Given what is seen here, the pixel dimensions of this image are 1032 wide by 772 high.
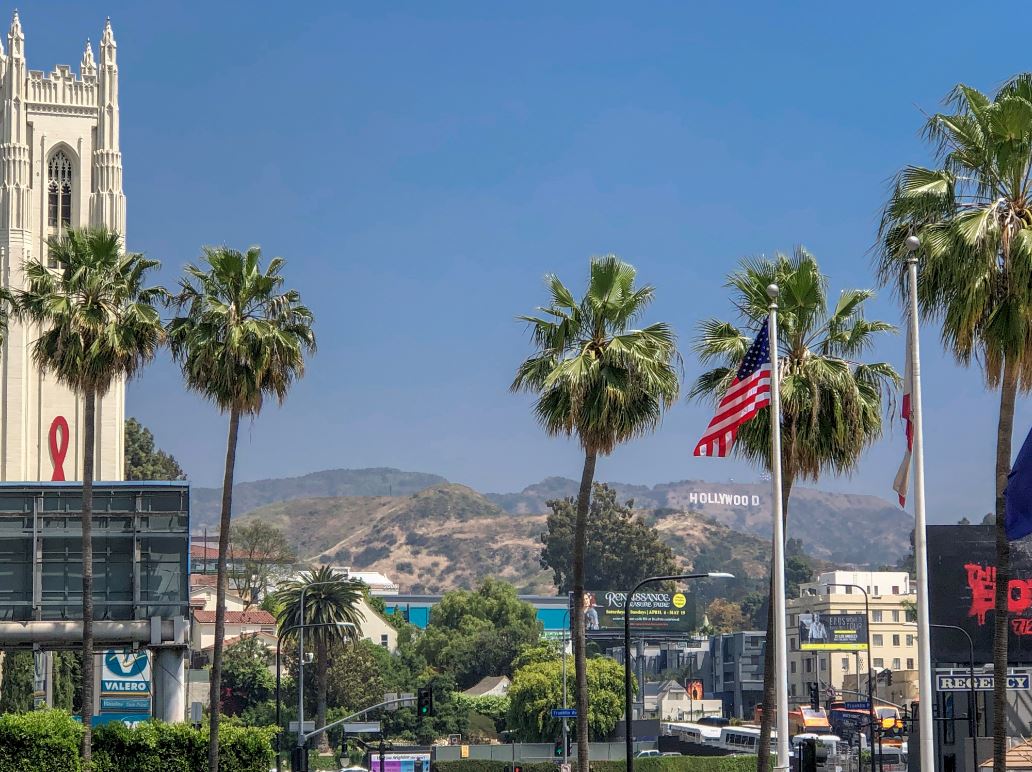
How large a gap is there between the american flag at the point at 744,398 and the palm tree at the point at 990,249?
341cm

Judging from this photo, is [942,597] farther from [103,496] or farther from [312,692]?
[312,692]

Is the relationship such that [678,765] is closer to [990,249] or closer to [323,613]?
[323,613]

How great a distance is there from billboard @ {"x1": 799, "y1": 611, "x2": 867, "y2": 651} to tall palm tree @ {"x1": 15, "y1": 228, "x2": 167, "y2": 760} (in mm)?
136491

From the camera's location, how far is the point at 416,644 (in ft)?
650

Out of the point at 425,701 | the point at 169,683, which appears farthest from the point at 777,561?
the point at 425,701

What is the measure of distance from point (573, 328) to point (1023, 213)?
16.1 m

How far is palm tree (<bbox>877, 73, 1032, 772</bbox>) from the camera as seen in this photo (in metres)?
29.8

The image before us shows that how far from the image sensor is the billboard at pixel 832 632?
180 m

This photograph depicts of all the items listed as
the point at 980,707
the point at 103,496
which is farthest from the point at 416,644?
the point at 103,496

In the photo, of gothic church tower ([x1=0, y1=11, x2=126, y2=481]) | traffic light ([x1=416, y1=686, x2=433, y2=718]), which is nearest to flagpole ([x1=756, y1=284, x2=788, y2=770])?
traffic light ([x1=416, y1=686, x2=433, y2=718])

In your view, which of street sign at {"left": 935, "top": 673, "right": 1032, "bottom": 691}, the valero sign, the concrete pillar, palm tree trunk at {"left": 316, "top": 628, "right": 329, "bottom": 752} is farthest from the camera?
palm tree trunk at {"left": 316, "top": 628, "right": 329, "bottom": 752}

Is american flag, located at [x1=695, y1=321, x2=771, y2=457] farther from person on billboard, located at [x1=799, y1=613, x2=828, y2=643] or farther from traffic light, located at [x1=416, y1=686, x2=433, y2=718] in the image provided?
person on billboard, located at [x1=799, y1=613, x2=828, y2=643]

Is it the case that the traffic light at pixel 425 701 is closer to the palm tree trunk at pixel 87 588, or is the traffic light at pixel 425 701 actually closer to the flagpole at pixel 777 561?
the palm tree trunk at pixel 87 588

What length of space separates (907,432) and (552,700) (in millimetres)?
112169
